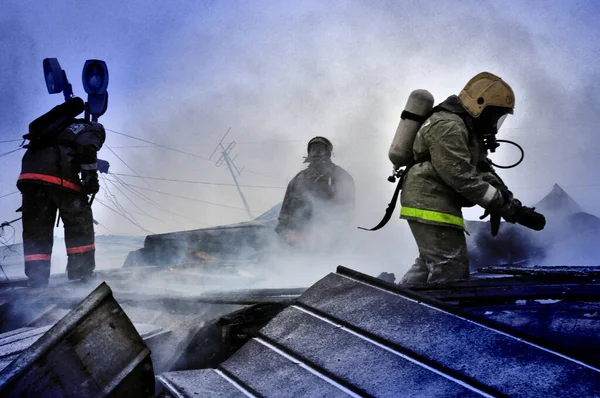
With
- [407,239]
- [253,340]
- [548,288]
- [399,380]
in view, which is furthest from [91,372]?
[407,239]

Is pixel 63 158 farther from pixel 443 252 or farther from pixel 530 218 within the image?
pixel 530 218

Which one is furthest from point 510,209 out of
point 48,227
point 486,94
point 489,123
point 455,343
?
point 48,227

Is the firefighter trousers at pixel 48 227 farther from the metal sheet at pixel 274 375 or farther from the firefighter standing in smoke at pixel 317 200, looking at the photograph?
the metal sheet at pixel 274 375

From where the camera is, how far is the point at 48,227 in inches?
202

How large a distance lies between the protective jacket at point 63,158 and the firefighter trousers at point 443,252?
3.28 m

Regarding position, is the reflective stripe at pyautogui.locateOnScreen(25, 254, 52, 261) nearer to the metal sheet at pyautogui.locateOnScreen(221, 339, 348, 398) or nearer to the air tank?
the air tank

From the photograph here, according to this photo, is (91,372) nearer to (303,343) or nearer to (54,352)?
(54,352)

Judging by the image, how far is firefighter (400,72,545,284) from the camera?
136 inches

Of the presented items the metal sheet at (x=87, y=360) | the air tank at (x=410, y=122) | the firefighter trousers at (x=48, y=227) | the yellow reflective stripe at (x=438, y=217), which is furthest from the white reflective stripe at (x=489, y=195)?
the firefighter trousers at (x=48, y=227)

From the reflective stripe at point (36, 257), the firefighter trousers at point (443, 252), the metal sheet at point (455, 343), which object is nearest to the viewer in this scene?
the metal sheet at point (455, 343)

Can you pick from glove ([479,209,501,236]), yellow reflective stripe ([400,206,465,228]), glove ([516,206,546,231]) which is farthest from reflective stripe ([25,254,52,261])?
glove ([516,206,546,231])

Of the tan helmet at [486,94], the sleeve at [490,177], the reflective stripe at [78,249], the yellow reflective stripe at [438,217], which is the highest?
the tan helmet at [486,94]

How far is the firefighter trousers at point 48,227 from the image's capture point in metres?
5.02

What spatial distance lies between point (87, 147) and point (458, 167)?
3492 mm
